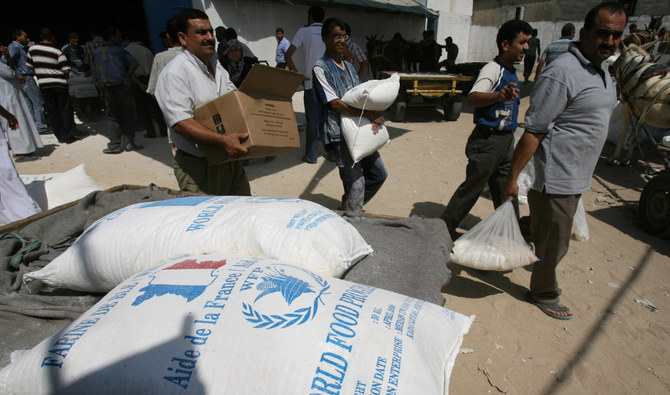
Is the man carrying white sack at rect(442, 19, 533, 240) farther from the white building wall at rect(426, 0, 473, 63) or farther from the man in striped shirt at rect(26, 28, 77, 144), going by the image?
the white building wall at rect(426, 0, 473, 63)

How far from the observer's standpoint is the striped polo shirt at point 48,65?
5965 mm

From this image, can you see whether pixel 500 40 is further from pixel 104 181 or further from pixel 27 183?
pixel 104 181

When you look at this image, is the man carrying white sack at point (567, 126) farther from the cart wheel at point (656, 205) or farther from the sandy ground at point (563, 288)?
the cart wheel at point (656, 205)

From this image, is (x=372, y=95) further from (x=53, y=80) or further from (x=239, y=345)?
(x=53, y=80)

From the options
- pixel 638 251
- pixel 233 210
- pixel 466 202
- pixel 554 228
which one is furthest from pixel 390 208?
pixel 233 210

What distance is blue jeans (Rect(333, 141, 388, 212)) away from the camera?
111 inches

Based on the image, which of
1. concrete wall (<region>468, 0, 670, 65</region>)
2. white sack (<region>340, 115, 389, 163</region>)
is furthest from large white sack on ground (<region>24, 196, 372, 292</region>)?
concrete wall (<region>468, 0, 670, 65</region>)

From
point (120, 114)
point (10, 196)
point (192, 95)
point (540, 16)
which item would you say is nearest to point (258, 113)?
point (192, 95)

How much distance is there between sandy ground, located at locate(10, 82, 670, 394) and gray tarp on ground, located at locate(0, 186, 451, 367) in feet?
2.87

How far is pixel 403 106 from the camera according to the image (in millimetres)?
7711

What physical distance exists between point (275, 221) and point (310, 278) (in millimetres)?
340

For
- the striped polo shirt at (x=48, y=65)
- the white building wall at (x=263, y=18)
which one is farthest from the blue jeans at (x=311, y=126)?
the striped polo shirt at (x=48, y=65)

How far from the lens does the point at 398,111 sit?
7.74 metres

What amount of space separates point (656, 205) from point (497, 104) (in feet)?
7.17
